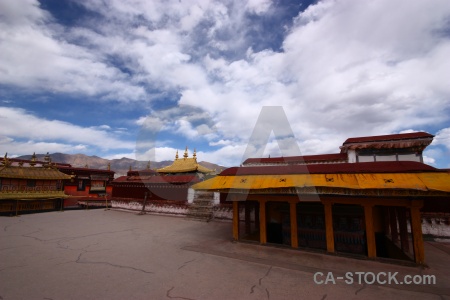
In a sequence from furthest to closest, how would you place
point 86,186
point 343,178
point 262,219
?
point 86,186, point 262,219, point 343,178

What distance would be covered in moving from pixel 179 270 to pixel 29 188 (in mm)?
22623

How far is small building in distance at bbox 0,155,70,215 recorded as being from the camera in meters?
19.4

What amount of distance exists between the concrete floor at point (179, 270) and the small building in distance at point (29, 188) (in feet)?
37.0

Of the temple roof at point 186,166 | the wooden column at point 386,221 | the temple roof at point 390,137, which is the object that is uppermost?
the temple roof at point 390,137

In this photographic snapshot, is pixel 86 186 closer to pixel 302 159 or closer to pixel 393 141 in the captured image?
pixel 302 159

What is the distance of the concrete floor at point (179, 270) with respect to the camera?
548 cm

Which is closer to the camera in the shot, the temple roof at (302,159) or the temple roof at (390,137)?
the temple roof at (390,137)

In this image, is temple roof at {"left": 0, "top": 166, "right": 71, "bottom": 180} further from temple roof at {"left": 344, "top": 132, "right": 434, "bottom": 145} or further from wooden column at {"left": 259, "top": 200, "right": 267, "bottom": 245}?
temple roof at {"left": 344, "top": 132, "right": 434, "bottom": 145}

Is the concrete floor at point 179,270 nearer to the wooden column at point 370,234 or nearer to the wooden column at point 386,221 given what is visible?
the wooden column at point 370,234

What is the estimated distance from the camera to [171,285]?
5887 millimetres

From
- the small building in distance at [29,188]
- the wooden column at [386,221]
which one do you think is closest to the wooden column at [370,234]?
the wooden column at [386,221]

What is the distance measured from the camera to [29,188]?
69.5 ft

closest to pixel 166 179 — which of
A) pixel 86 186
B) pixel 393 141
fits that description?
pixel 86 186

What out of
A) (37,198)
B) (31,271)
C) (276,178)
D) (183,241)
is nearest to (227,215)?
(183,241)
